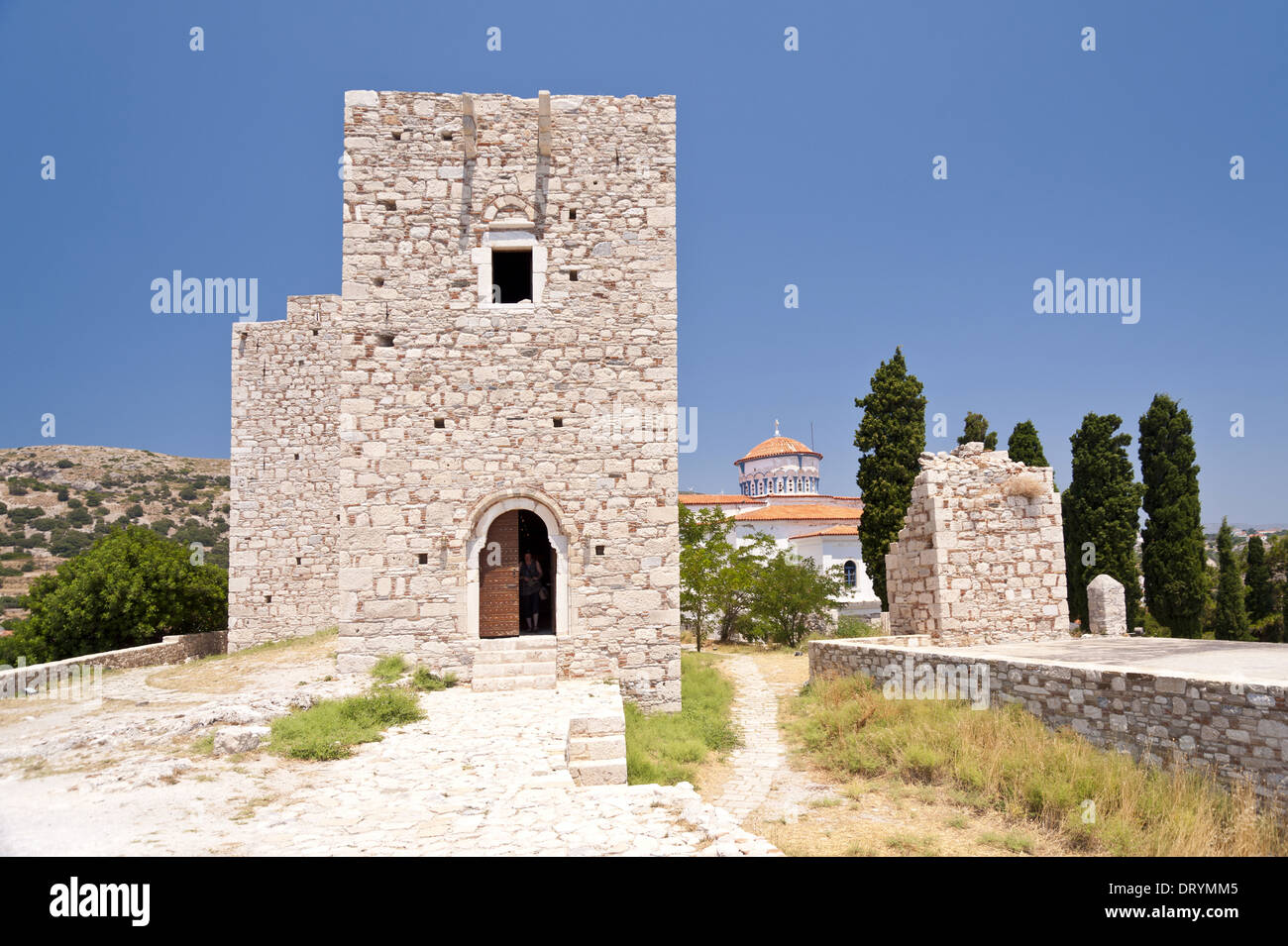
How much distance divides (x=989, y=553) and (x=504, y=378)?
Result: 857 centimetres

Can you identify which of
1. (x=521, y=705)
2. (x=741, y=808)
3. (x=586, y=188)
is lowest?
(x=741, y=808)

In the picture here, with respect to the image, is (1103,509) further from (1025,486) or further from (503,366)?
(503,366)

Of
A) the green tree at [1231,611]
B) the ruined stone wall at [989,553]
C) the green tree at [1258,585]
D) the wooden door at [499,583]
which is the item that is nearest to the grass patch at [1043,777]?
the ruined stone wall at [989,553]

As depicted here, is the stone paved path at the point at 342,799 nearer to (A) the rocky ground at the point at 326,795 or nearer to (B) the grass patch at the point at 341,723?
(A) the rocky ground at the point at 326,795

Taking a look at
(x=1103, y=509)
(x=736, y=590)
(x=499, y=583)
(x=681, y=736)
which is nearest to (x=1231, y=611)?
(x=1103, y=509)

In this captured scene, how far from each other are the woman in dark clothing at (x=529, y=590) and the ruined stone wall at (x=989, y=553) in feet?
21.9

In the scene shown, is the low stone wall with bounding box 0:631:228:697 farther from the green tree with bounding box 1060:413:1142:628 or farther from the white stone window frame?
the green tree with bounding box 1060:413:1142:628

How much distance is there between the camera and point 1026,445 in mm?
25188

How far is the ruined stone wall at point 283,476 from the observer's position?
16.9 metres

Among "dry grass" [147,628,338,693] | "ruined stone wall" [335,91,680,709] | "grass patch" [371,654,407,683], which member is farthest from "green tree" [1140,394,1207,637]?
"dry grass" [147,628,338,693]

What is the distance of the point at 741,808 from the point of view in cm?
746
